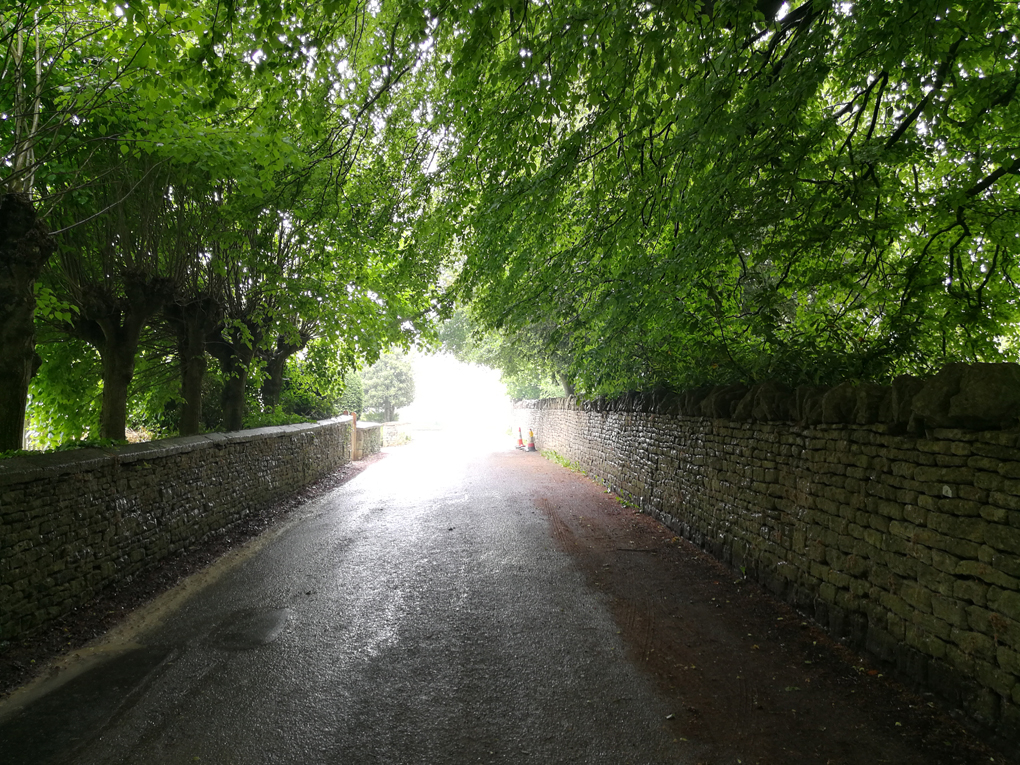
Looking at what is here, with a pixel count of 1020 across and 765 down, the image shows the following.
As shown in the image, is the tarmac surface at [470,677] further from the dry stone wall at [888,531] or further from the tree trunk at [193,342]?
the tree trunk at [193,342]

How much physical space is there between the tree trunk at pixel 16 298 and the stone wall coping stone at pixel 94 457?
64cm

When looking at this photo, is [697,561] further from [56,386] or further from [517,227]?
[56,386]

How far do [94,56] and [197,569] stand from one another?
6.30 metres

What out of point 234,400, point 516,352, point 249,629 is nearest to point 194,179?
point 234,400

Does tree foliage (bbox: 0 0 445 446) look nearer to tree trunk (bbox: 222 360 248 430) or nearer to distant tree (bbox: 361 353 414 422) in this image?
tree trunk (bbox: 222 360 248 430)

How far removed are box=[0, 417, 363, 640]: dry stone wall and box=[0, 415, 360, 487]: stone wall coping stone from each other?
1 centimetres

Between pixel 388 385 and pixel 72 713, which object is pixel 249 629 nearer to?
pixel 72 713

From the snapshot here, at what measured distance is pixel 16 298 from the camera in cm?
504

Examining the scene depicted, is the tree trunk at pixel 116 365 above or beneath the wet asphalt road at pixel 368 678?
above

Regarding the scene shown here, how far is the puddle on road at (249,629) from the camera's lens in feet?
14.6

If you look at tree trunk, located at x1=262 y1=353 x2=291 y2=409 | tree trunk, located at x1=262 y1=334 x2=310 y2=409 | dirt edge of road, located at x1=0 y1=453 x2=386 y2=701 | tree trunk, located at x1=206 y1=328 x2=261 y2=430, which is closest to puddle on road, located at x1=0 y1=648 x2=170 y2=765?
dirt edge of road, located at x1=0 y1=453 x2=386 y2=701

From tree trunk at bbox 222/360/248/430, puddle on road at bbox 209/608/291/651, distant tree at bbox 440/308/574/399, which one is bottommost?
puddle on road at bbox 209/608/291/651

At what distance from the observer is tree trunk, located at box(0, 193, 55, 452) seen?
4.98m

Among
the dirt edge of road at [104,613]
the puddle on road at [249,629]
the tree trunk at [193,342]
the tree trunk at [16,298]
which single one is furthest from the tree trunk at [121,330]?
the puddle on road at [249,629]
